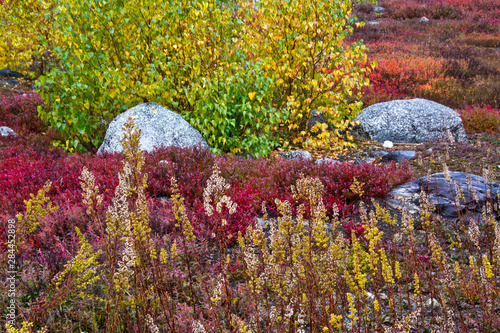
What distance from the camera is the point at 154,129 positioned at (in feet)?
23.4

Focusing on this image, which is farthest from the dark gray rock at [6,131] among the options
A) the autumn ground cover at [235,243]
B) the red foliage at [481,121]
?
the red foliage at [481,121]

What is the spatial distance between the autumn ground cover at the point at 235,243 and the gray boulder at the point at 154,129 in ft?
2.55

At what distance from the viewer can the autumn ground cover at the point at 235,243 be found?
1798mm

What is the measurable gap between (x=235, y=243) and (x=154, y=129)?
3.66 m

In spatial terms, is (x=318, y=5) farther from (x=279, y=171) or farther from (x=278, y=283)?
(x=278, y=283)

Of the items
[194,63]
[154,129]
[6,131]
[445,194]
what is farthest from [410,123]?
[6,131]

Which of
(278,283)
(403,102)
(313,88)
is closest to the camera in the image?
(278,283)

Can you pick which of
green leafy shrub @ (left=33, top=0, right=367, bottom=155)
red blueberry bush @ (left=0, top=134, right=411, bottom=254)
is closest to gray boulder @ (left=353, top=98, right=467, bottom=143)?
green leafy shrub @ (left=33, top=0, right=367, bottom=155)

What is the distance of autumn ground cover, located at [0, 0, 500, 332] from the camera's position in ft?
5.90

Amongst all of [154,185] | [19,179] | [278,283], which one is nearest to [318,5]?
[154,185]

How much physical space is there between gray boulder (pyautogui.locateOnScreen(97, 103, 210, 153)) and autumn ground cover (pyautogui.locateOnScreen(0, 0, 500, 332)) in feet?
2.55

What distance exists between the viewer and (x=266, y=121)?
7.92 m

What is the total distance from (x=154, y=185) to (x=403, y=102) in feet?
25.9

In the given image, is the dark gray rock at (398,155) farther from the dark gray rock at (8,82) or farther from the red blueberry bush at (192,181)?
the dark gray rock at (8,82)
